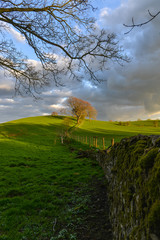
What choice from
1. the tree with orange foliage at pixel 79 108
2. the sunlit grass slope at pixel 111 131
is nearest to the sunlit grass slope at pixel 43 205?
the sunlit grass slope at pixel 111 131

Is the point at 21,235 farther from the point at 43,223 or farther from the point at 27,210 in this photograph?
the point at 27,210

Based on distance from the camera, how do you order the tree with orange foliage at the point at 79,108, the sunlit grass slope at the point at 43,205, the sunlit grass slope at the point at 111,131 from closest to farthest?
1. the sunlit grass slope at the point at 43,205
2. the sunlit grass slope at the point at 111,131
3. the tree with orange foliage at the point at 79,108

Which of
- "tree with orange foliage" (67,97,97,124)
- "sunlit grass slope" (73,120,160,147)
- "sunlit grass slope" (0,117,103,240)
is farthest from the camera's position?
"tree with orange foliage" (67,97,97,124)

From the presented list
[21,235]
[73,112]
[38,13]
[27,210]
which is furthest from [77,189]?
[73,112]

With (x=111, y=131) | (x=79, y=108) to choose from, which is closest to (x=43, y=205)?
(x=111, y=131)

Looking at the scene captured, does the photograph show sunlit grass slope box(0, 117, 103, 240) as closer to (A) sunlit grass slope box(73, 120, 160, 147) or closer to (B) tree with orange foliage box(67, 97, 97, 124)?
(A) sunlit grass slope box(73, 120, 160, 147)

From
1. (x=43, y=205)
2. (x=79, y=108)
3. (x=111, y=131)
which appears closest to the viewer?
(x=43, y=205)

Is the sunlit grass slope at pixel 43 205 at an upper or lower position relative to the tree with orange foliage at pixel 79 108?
lower

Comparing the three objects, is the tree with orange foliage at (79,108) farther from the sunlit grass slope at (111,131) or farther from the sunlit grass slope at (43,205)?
the sunlit grass slope at (43,205)

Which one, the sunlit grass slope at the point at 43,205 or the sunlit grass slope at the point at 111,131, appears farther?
the sunlit grass slope at the point at 111,131

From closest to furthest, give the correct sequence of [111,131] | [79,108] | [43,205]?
[43,205]
[111,131]
[79,108]

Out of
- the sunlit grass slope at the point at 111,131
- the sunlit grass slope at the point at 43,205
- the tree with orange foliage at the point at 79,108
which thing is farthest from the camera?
the tree with orange foliage at the point at 79,108

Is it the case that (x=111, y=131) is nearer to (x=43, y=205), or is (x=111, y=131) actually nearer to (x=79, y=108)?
(x=79, y=108)

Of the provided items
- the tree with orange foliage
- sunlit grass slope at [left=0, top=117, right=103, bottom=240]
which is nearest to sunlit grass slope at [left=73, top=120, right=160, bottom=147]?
the tree with orange foliage
